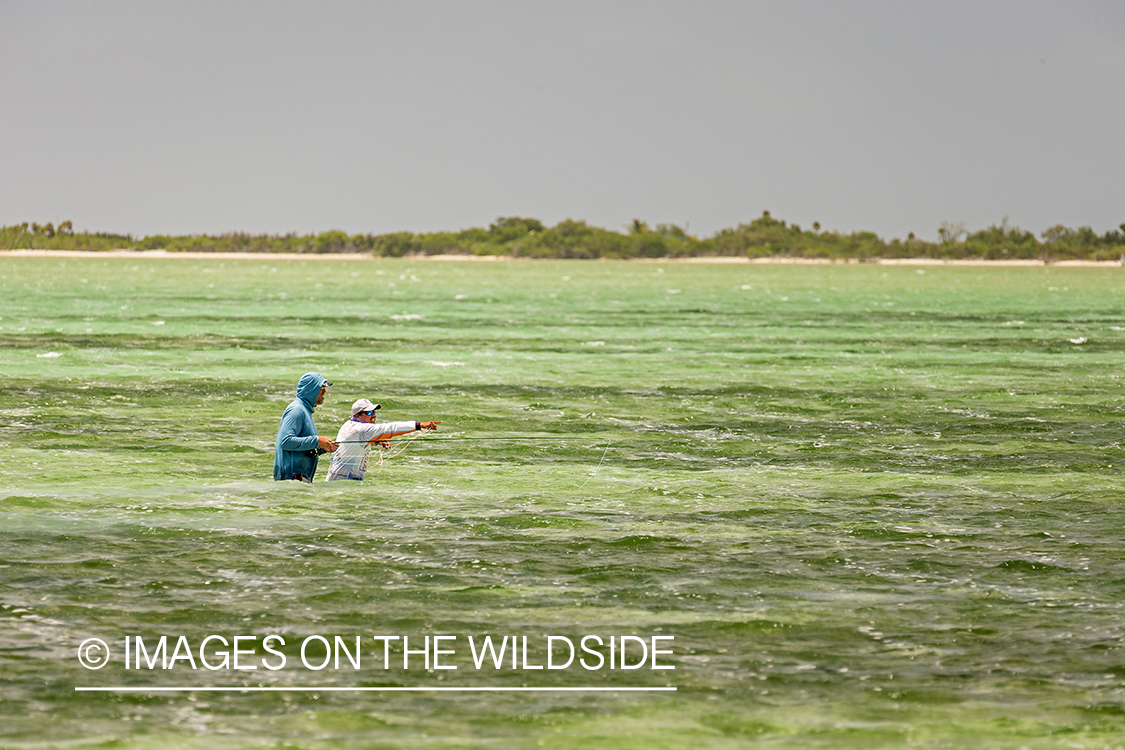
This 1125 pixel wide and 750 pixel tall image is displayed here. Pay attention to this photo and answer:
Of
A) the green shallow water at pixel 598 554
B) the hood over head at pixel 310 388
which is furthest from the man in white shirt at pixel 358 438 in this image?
the hood over head at pixel 310 388

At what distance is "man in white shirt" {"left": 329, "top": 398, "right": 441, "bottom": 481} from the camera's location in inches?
514

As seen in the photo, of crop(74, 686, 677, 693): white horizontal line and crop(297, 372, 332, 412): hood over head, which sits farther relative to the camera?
crop(297, 372, 332, 412): hood over head

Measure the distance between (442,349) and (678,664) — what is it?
24.1m

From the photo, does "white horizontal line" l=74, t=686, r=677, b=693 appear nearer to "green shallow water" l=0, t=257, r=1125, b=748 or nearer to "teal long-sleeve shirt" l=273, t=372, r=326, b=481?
"green shallow water" l=0, t=257, r=1125, b=748

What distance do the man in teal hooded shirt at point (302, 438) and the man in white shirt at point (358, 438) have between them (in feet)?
0.79

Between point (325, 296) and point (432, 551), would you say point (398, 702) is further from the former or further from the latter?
point (325, 296)

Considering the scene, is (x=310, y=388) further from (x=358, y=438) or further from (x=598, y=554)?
(x=598, y=554)

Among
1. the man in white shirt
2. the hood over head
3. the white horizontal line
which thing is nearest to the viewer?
the white horizontal line

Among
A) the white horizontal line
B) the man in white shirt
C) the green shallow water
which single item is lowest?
→ the white horizontal line

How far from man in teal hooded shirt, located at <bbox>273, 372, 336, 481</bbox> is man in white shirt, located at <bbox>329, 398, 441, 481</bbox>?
0.24 m

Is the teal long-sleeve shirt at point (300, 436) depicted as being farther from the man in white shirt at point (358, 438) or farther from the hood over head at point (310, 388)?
the man in white shirt at point (358, 438)

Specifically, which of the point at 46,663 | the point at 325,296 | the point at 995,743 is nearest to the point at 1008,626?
the point at 995,743

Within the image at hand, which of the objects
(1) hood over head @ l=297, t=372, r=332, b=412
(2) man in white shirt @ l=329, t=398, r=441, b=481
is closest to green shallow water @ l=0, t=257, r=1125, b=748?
(2) man in white shirt @ l=329, t=398, r=441, b=481

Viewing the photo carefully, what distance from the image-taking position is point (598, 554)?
38.3 feet
